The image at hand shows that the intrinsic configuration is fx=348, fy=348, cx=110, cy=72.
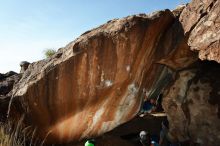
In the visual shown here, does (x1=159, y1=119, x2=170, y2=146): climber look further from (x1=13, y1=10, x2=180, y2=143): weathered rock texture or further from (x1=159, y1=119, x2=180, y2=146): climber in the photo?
(x1=13, y1=10, x2=180, y2=143): weathered rock texture

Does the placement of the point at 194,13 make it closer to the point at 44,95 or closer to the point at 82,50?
the point at 82,50

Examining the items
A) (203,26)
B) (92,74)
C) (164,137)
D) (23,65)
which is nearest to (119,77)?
(92,74)

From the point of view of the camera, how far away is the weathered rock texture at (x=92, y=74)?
252 inches

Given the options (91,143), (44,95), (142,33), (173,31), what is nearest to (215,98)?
(173,31)

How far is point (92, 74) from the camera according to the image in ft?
21.4

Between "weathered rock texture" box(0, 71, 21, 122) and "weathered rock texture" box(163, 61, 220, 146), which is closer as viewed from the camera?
"weathered rock texture" box(0, 71, 21, 122)

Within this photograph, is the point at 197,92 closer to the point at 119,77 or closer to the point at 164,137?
the point at 164,137

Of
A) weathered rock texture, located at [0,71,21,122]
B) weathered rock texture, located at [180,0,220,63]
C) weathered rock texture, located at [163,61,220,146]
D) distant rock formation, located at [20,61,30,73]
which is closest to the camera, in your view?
weathered rock texture, located at [180,0,220,63]

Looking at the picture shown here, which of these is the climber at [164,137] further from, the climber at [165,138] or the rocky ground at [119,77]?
the rocky ground at [119,77]

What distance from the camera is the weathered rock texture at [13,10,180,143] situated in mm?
6395

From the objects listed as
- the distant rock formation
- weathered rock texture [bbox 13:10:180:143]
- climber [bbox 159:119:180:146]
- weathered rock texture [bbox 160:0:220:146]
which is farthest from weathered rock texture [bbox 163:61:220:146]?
the distant rock formation

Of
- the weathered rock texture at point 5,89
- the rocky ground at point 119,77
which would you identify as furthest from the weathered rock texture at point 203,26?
the weathered rock texture at point 5,89

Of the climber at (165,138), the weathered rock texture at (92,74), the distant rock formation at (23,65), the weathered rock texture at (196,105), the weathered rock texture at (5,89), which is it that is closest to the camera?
the weathered rock texture at (92,74)

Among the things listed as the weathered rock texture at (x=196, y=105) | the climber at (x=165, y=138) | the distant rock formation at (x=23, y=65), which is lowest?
the climber at (x=165, y=138)
